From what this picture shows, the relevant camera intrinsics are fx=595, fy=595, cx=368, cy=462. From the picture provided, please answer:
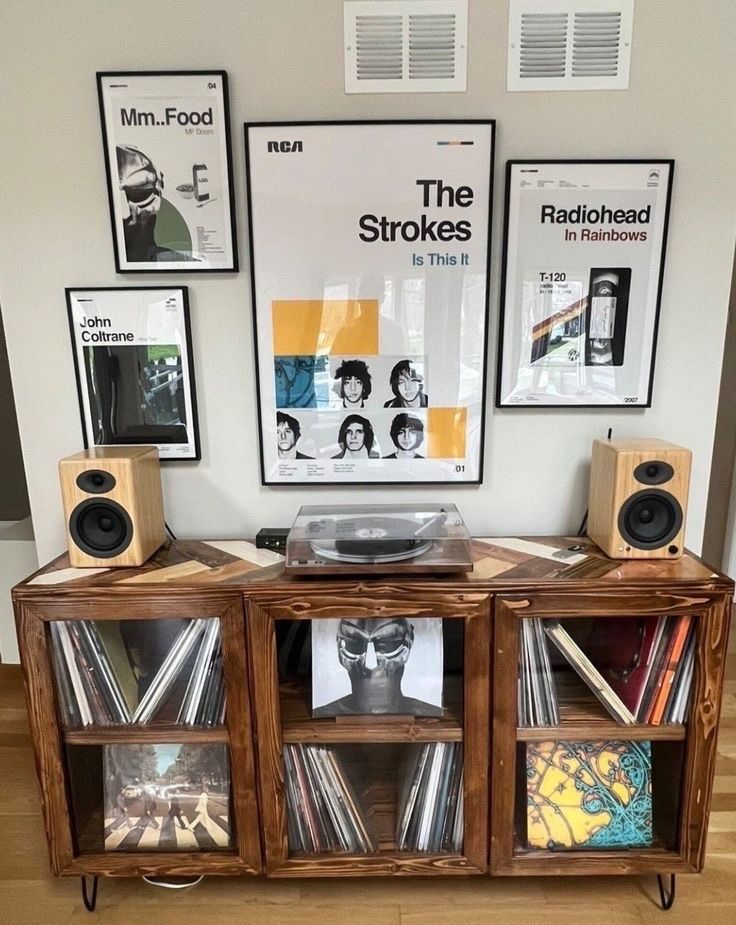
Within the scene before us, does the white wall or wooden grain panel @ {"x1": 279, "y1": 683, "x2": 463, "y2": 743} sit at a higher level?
the white wall

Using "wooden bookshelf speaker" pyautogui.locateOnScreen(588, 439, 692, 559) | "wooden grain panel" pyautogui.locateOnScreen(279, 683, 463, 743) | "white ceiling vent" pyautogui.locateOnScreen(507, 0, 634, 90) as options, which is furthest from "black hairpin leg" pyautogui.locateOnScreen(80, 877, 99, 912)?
"white ceiling vent" pyautogui.locateOnScreen(507, 0, 634, 90)

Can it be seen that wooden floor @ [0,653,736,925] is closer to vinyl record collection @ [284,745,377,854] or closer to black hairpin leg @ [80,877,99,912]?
black hairpin leg @ [80,877,99,912]

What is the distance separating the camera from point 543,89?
1353 millimetres

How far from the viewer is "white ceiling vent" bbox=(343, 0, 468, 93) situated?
1317 mm

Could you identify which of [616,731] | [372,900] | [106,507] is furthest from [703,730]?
[106,507]

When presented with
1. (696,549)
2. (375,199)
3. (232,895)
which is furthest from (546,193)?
(232,895)

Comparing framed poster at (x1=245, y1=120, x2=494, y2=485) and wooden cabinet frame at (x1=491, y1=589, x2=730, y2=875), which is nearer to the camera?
wooden cabinet frame at (x1=491, y1=589, x2=730, y2=875)

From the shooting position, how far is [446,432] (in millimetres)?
1506

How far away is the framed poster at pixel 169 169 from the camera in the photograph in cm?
135

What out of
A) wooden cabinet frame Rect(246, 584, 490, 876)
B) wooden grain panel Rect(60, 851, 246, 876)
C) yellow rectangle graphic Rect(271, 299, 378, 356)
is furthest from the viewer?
yellow rectangle graphic Rect(271, 299, 378, 356)

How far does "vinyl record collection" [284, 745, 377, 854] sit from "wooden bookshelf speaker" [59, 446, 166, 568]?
59 centimetres

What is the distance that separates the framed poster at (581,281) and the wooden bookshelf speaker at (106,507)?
0.89 m

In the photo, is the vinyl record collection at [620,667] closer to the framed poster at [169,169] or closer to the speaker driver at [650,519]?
the speaker driver at [650,519]

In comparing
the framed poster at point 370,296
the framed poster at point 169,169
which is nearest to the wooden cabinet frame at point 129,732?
the framed poster at point 370,296
